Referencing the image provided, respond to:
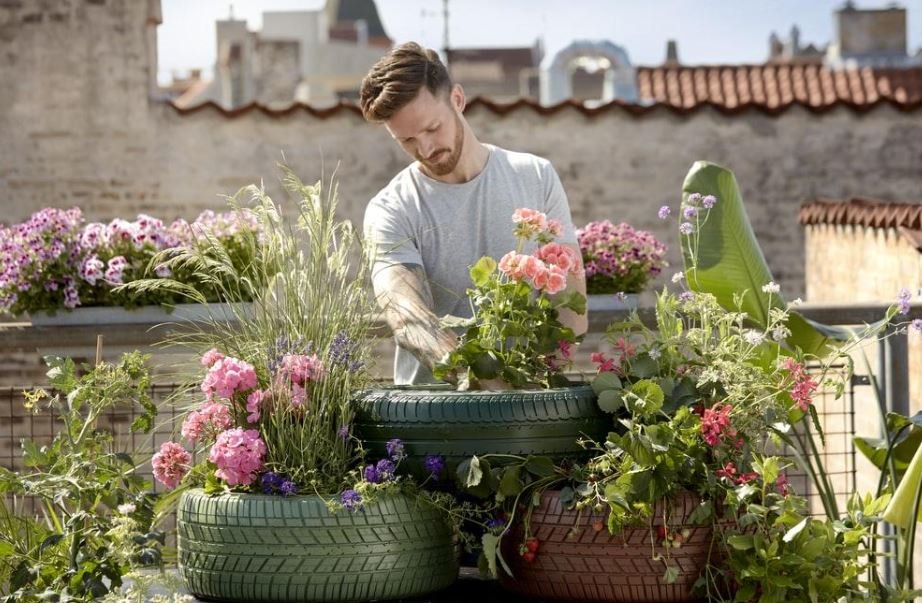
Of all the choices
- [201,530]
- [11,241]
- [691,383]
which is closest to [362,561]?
[201,530]

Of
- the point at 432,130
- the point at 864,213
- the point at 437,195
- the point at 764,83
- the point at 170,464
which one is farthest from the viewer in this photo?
the point at 764,83

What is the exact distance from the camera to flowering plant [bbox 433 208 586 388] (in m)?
2.93

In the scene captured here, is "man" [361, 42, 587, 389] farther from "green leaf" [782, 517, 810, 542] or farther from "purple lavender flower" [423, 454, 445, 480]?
"green leaf" [782, 517, 810, 542]

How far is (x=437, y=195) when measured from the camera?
3482mm

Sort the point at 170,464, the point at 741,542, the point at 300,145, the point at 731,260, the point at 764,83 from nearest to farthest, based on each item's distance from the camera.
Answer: the point at 741,542
the point at 170,464
the point at 731,260
the point at 300,145
the point at 764,83

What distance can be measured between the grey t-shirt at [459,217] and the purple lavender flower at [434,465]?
24.4 inches

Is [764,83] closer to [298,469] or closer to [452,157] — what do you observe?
[452,157]

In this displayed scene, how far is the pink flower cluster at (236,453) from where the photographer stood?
279 cm

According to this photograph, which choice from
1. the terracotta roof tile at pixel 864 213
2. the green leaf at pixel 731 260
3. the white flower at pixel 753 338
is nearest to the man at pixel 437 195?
the white flower at pixel 753 338

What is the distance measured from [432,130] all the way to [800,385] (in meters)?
0.98

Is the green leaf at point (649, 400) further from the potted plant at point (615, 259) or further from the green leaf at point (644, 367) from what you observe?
the potted plant at point (615, 259)

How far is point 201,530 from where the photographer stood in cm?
283

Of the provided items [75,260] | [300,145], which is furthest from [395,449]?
[300,145]

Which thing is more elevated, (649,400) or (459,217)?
(459,217)
